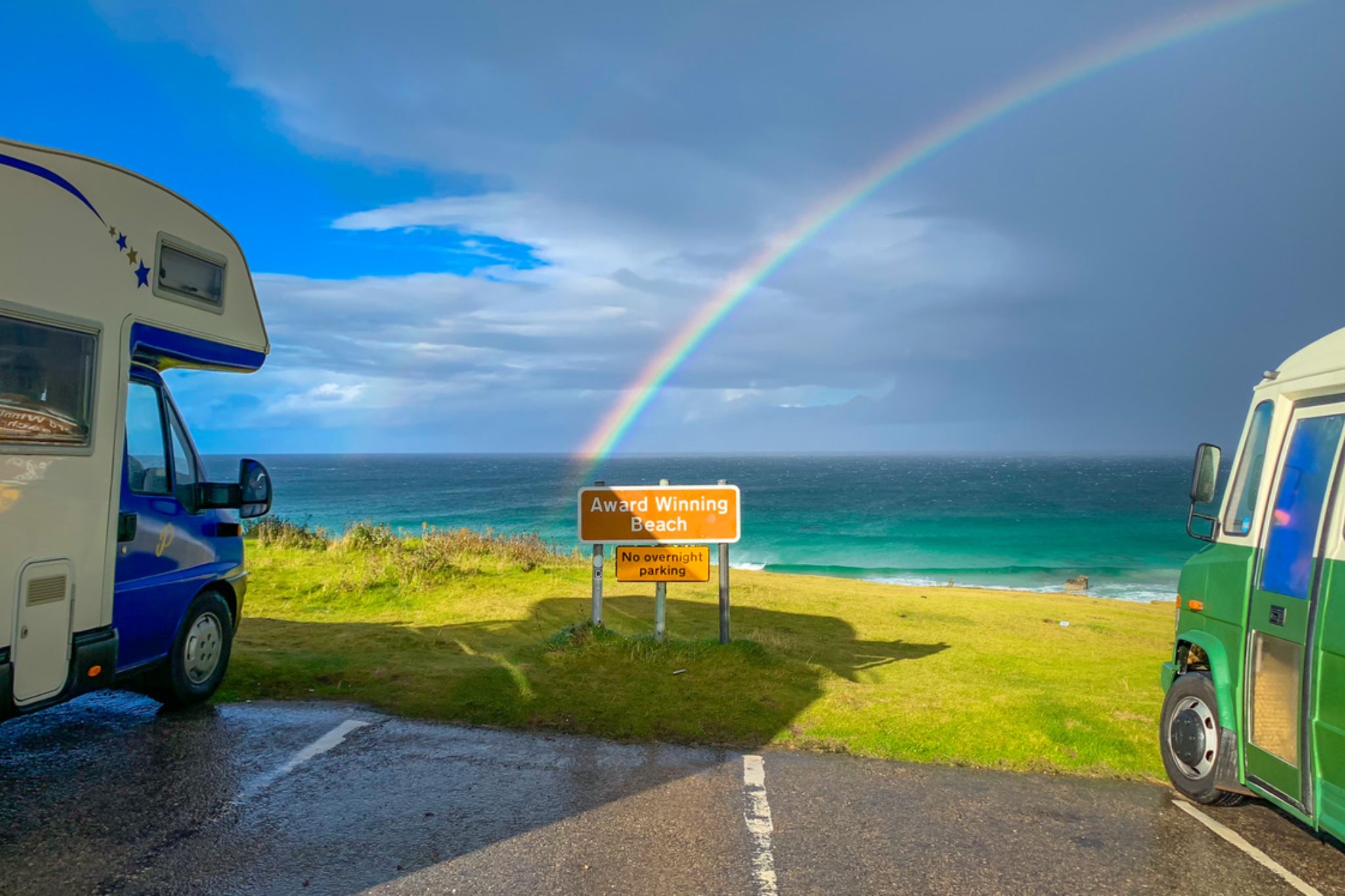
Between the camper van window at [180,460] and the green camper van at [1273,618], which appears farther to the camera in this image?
the camper van window at [180,460]

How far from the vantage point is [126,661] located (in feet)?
20.1

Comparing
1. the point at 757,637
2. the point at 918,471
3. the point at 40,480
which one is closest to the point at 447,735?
the point at 40,480

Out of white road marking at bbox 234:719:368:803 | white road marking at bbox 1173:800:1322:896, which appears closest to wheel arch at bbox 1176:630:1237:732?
white road marking at bbox 1173:800:1322:896

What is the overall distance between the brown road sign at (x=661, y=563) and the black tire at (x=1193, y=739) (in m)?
4.41

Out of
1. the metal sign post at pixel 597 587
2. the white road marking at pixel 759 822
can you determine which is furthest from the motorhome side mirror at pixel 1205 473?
the metal sign post at pixel 597 587

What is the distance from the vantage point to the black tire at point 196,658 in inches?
266

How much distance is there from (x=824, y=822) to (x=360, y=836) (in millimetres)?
2609

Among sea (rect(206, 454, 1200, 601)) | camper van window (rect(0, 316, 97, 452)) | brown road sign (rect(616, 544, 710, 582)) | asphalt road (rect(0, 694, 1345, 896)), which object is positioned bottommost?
sea (rect(206, 454, 1200, 601))

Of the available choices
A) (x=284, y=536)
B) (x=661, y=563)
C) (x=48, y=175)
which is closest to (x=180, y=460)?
(x=48, y=175)

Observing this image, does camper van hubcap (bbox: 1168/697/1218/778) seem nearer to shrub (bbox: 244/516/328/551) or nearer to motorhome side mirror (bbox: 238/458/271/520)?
motorhome side mirror (bbox: 238/458/271/520)

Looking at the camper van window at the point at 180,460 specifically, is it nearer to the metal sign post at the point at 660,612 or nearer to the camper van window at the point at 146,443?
the camper van window at the point at 146,443

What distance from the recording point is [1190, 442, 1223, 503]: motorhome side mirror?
5.73 meters

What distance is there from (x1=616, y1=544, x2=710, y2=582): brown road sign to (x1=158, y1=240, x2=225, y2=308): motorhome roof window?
4487mm

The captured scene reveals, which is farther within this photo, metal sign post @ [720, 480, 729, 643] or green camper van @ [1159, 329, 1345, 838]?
metal sign post @ [720, 480, 729, 643]
